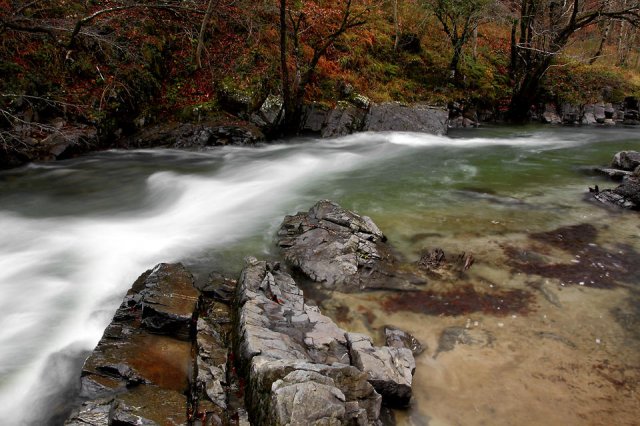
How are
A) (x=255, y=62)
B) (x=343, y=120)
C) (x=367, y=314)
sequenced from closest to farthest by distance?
1. (x=367, y=314)
2. (x=255, y=62)
3. (x=343, y=120)

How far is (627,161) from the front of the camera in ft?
36.2

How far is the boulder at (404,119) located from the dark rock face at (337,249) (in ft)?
30.3

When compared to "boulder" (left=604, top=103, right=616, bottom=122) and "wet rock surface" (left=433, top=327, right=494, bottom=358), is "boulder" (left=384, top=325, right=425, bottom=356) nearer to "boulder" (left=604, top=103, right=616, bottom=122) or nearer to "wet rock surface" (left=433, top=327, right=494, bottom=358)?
"wet rock surface" (left=433, top=327, right=494, bottom=358)

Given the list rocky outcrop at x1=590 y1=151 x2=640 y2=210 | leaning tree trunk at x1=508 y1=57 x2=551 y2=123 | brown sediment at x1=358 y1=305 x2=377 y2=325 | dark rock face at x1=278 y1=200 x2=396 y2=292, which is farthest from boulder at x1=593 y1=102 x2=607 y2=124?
brown sediment at x1=358 y1=305 x2=377 y2=325

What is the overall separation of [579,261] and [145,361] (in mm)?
6098

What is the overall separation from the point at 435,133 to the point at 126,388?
14.7m

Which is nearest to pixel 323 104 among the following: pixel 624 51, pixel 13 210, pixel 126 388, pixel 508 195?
pixel 508 195

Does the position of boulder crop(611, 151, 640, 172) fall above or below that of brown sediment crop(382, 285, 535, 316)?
above

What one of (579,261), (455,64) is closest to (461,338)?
(579,261)

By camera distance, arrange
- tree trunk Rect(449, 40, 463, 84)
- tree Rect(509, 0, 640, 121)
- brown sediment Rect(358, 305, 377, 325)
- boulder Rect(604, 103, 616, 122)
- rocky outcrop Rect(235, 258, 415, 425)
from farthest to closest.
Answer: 1. boulder Rect(604, 103, 616, 122)
2. tree trunk Rect(449, 40, 463, 84)
3. tree Rect(509, 0, 640, 121)
4. brown sediment Rect(358, 305, 377, 325)
5. rocky outcrop Rect(235, 258, 415, 425)

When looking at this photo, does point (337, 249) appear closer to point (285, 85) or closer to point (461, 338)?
point (461, 338)

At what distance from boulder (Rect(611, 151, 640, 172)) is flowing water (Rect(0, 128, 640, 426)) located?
81 cm

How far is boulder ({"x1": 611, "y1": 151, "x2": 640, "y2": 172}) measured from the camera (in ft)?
35.7

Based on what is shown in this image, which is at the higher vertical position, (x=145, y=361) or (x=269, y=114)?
(x=269, y=114)
